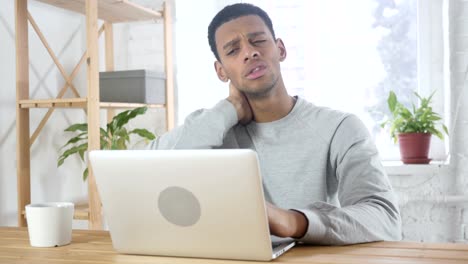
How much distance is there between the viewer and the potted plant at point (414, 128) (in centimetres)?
255

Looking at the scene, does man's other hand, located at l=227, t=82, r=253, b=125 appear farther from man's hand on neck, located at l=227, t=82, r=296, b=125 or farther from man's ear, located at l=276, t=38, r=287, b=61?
man's ear, located at l=276, t=38, r=287, b=61

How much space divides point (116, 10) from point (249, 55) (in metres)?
1.06

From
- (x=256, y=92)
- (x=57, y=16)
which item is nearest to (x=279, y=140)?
(x=256, y=92)

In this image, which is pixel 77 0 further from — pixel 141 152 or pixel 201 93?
pixel 141 152

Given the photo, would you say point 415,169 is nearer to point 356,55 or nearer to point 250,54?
point 356,55

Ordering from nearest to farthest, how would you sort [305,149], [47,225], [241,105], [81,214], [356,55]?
1. [47,225]
2. [305,149]
3. [241,105]
4. [81,214]
5. [356,55]

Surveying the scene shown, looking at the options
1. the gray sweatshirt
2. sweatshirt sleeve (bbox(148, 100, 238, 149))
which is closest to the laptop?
the gray sweatshirt

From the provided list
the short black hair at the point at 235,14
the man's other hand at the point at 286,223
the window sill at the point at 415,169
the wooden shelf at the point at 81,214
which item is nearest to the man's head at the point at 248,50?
the short black hair at the point at 235,14

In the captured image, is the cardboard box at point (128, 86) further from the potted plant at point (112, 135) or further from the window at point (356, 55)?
the window at point (356, 55)

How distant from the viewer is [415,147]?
8.50 ft

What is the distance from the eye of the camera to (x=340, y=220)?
47.7 inches

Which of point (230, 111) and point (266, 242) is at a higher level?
point (230, 111)

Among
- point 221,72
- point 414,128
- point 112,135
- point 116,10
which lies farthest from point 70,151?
point 414,128

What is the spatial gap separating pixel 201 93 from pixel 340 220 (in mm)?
1801
